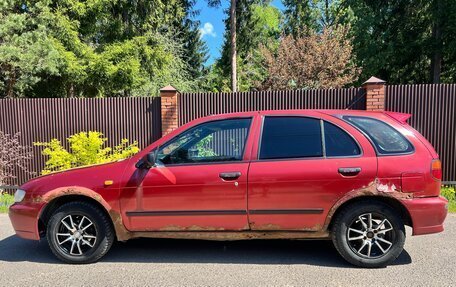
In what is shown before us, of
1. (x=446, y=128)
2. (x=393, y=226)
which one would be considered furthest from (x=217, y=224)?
(x=446, y=128)

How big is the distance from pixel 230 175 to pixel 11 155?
7.41 meters

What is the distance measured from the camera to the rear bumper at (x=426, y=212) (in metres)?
3.95

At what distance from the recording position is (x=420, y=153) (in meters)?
4.02

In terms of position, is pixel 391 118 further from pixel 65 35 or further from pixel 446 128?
pixel 65 35

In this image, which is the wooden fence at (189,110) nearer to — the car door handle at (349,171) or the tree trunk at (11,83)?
the tree trunk at (11,83)

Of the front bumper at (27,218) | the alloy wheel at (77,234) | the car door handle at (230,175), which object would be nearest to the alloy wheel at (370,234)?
the car door handle at (230,175)

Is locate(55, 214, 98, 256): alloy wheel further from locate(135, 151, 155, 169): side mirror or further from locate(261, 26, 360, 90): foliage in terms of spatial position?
locate(261, 26, 360, 90): foliage

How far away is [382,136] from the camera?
412 centimetres

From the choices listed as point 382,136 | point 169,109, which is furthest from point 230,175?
point 169,109

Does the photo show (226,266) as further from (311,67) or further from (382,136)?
(311,67)

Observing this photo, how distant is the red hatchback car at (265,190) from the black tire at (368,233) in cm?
1

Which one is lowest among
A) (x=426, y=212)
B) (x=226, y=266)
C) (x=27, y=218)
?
(x=226, y=266)

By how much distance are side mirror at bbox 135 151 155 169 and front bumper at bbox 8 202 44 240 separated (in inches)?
47.4

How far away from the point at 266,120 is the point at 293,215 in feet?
3.49
